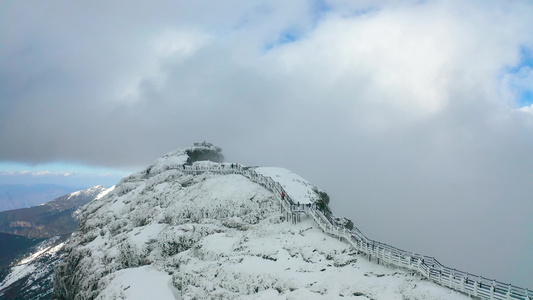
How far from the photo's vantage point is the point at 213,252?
43.1 meters

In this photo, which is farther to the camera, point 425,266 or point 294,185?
point 294,185

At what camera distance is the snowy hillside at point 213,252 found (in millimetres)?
32888

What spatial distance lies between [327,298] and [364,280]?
14.8ft

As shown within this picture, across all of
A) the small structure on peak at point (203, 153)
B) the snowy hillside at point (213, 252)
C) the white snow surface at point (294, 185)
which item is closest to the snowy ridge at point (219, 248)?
the snowy hillside at point (213, 252)

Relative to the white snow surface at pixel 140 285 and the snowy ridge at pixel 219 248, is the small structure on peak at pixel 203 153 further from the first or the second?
the white snow surface at pixel 140 285

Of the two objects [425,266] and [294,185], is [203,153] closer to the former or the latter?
[294,185]

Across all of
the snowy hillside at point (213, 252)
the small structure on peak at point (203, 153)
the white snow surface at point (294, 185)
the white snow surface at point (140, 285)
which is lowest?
the white snow surface at point (140, 285)

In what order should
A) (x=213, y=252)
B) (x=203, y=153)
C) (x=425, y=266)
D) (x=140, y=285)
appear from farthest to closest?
1. (x=203, y=153)
2. (x=140, y=285)
3. (x=213, y=252)
4. (x=425, y=266)

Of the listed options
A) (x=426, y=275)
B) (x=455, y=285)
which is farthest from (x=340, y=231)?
(x=455, y=285)

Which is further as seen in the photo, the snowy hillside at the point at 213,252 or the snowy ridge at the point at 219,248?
the snowy ridge at the point at 219,248

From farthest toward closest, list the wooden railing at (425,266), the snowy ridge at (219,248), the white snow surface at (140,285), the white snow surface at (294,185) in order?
the white snow surface at (294,185), the white snow surface at (140,285), the snowy ridge at (219,248), the wooden railing at (425,266)

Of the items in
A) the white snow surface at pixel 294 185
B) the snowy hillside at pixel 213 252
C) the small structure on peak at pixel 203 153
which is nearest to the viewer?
the snowy hillside at pixel 213 252

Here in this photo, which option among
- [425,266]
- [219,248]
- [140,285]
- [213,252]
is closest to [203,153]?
[140,285]

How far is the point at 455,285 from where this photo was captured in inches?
1082
